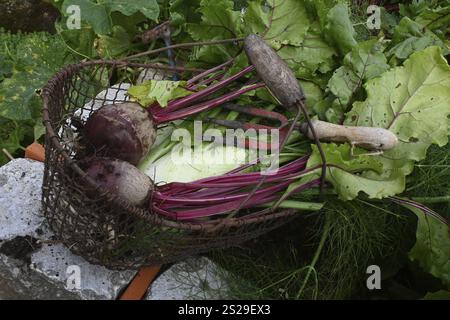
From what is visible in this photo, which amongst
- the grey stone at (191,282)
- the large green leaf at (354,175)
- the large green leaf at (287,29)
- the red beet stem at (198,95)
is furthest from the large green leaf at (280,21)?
the grey stone at (191,282)

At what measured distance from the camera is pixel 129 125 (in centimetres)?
166

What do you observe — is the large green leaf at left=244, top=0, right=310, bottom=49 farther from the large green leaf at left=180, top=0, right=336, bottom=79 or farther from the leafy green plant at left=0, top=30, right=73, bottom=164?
the leafy green plant at left=0, top=30, right=73, bottom=164

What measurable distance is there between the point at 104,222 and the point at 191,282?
39 centimetres

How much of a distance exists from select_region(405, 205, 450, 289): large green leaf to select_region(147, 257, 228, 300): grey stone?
0.66 m

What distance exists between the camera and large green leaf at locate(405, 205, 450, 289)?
1801 millimetres

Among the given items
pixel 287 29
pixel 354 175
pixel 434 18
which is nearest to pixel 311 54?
pixel 287 29

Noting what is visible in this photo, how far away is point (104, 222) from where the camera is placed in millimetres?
1544

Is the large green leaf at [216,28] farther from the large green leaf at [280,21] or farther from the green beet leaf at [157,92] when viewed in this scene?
the green beet leaf at [157,92]

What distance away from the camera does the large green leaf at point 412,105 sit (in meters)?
1.75

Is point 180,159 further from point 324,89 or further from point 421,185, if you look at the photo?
point 421,185

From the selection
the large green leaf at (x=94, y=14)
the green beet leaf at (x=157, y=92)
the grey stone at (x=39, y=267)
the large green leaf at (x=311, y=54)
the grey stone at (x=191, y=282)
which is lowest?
the grey stone at (x=191, y=282)

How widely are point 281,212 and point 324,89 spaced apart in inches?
20.4

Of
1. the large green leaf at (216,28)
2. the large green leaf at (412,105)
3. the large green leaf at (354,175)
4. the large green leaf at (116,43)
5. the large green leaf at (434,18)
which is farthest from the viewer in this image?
the large green leaf at (116,43)

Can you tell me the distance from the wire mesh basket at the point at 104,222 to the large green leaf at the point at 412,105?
42 centimetres
